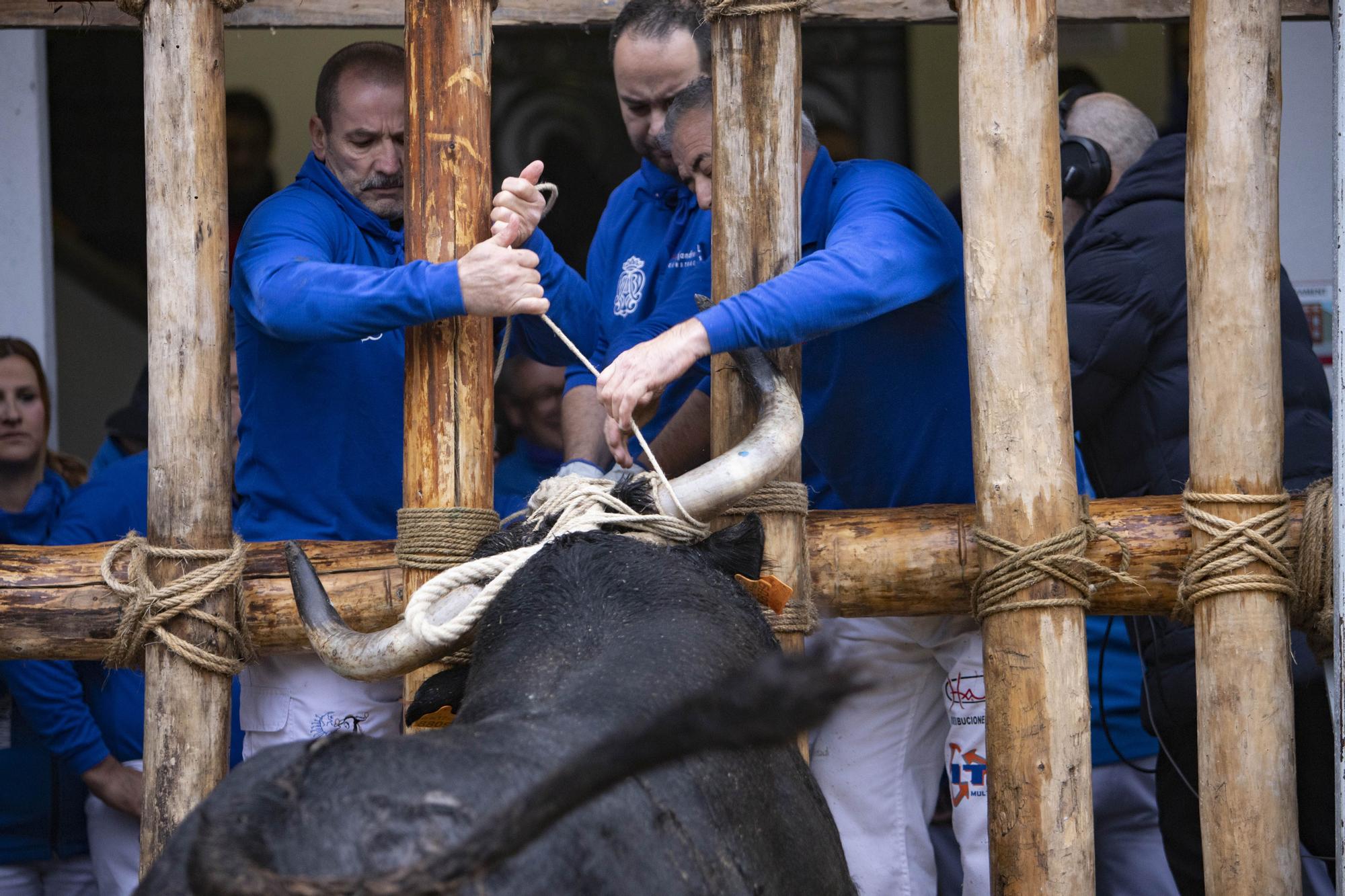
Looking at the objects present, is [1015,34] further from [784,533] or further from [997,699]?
[997,699]

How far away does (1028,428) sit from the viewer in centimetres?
263

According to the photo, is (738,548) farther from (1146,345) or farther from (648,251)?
(1146,345)

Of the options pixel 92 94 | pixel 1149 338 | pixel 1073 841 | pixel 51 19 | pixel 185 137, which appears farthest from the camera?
pixel 92 94

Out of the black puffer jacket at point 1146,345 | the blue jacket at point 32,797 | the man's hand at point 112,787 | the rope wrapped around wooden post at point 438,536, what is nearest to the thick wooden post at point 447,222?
the rope wrapped around wooden post at point 438,536

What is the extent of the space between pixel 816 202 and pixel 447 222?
0.80 m

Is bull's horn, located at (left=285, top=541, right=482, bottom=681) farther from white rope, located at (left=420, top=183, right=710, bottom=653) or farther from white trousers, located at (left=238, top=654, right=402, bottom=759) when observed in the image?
white trousers, located at (left=238, top=654, right=402, bottom=759)

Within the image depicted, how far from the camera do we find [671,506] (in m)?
2.37

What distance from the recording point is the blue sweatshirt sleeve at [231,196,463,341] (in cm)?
257

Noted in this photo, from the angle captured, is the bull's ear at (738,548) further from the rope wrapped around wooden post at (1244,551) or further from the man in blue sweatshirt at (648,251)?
the rope wrapped around wooden post at (1244,551)

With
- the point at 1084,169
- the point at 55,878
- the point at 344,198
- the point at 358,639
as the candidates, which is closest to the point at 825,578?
the point at 358,639

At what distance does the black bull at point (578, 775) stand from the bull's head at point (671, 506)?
96 mm

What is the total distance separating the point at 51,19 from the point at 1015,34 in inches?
97.6

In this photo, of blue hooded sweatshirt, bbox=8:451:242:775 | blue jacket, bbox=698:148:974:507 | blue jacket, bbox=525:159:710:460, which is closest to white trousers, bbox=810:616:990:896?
blue jacket, bbox=698:148:974:507

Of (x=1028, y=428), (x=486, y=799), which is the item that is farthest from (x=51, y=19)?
(x=486, y=799)
